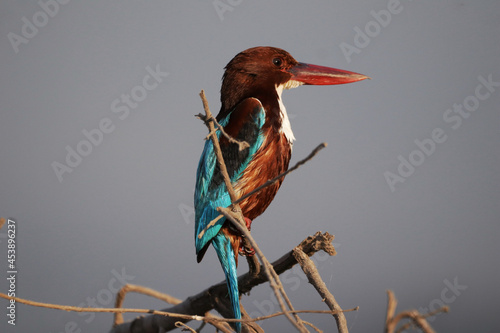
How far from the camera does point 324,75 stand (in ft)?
7.13

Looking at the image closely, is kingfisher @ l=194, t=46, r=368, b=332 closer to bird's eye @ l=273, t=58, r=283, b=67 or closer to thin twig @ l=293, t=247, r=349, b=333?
bird's eye @ l=273, t=58, r=283, b=67

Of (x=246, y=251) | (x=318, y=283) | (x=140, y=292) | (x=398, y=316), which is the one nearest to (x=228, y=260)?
(x=246, y=251)

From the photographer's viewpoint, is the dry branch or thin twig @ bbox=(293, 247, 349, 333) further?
the dry branch

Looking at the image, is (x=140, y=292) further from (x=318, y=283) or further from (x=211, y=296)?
(x=318, y=283)

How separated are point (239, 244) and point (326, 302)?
0.42 metres

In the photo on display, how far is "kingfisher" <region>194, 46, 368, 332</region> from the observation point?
5.94 feet

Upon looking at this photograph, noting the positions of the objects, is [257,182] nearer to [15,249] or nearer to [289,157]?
[289,157]

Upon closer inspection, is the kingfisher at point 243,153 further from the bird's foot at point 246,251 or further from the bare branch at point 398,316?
the bare branch at point 398,316

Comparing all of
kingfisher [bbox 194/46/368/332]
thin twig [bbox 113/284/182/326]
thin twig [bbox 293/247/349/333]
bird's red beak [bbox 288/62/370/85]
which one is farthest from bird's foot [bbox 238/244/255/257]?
bird's red beak [bbox 288/62/370/85]

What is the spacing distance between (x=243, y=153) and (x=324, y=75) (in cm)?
59

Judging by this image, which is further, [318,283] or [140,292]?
[140,292]

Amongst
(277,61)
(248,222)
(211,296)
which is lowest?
(211,296)

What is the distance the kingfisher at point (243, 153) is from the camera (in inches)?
71.2

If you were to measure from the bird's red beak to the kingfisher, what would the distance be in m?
0.12
